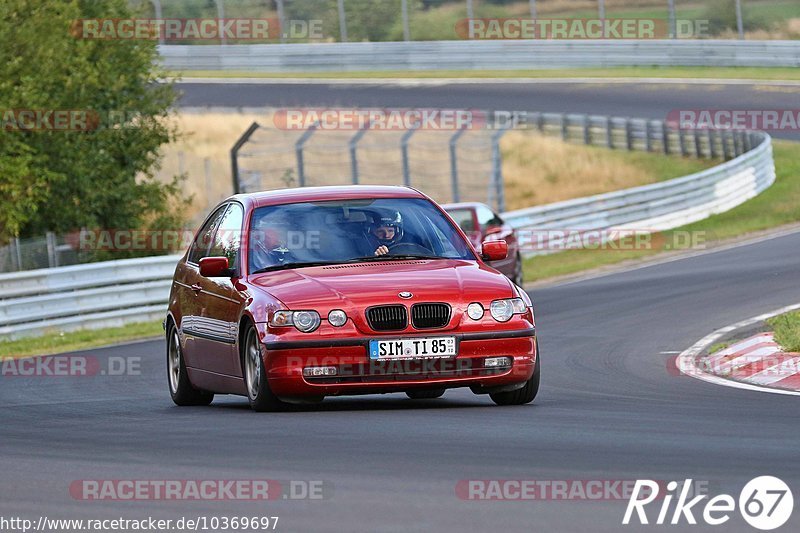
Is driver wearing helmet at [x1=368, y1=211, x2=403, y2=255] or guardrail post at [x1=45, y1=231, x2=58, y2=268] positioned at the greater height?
driver wearing helmet at [x1=368, y1=211, x2=403, y2=255]

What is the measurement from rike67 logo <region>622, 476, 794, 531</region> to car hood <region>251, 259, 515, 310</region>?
3530 mm

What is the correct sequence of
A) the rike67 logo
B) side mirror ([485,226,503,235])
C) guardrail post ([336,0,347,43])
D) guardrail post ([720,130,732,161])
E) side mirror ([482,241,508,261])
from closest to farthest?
1. the rike67 logo
2. side mirror ([482,241,508,261])
3. side mirror ([485,226,503,235])
4. guardrail post ([720,130,732,161])
5. guardrail post ([336,0,347,43])

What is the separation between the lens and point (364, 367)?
1004cm

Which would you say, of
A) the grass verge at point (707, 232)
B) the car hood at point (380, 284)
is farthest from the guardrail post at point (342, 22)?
the car hood at point (380, 284)

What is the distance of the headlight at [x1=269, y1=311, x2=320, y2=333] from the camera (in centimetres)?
1008

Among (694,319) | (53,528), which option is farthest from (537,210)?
(53,528)

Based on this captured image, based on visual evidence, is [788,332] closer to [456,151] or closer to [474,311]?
[474,311]

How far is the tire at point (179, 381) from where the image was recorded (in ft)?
39.7

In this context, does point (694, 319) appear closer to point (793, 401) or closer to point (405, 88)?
point (793, 401)

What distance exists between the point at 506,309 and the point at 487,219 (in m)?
14.5

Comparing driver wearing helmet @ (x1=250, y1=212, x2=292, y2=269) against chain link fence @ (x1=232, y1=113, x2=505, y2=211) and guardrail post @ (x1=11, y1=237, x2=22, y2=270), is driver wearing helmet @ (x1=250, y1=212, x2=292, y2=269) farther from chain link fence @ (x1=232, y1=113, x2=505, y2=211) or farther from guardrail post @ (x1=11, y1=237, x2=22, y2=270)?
chain link fence @ (x1=232, y1=113, x2=505, y2=211)

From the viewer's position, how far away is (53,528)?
6.32m

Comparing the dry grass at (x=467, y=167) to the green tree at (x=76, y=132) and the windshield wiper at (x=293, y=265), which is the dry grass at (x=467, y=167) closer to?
the green tree at (x=76, y=132)

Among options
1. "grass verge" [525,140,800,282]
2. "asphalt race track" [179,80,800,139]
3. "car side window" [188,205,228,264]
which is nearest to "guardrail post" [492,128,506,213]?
"grass verge" [525,140,800,282]
